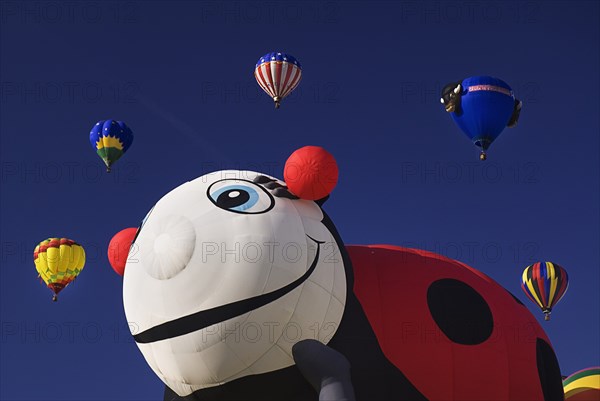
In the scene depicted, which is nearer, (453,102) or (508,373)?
(508,373)

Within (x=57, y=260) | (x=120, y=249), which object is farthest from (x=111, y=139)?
(x=120, y=249)

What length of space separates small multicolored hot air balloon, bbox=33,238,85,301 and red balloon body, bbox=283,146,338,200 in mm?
Result: 12966

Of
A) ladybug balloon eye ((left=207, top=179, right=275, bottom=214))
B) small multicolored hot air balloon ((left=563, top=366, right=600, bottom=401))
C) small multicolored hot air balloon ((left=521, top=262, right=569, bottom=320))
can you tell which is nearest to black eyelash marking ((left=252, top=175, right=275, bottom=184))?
ladybug balloon eye ((left=207, top=179, right=275, bottom=214))

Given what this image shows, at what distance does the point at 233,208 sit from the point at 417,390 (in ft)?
9.66

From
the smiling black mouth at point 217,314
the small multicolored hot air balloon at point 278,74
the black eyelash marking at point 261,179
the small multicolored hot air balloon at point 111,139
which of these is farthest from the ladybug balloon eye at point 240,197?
the small multicolored hot air balloon at point 111,139

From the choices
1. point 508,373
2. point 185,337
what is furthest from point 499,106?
point 185,337

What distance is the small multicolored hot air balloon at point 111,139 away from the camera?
19547mm

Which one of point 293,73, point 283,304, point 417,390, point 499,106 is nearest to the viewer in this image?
point 283,304

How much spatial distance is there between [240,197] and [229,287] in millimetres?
1128

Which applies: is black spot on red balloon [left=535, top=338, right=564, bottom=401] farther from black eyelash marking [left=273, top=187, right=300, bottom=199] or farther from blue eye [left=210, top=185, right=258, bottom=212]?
blue eye [left=210, top=185, right=258, bottom=212]

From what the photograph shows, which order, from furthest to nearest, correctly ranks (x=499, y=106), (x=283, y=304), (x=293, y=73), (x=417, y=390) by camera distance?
(x=293, y=73) → (x=499, y=106) → (x=417, y=390) → (x=283, y=304)

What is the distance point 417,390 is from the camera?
9.84 m

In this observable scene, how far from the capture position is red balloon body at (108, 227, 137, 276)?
10.8 m

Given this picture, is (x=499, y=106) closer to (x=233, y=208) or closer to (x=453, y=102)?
(x=453, y=102)
